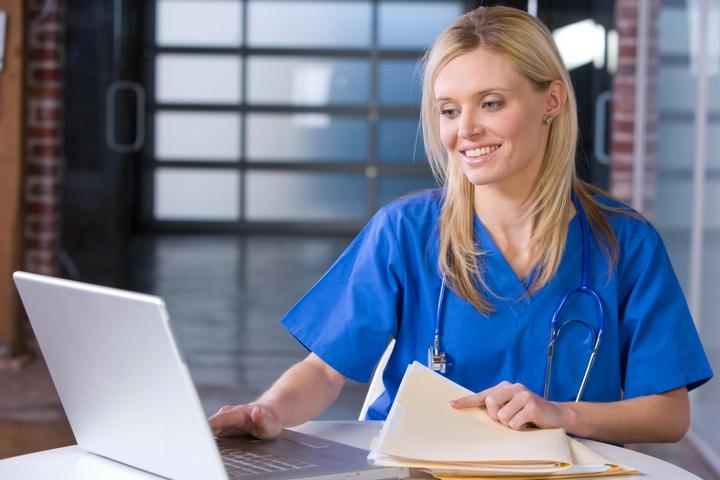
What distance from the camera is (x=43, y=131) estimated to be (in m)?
4.73

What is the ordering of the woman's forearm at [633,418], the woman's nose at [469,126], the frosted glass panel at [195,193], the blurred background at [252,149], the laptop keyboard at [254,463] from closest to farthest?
1. the laptop keyboard at [254,463]
2. the woman's forearm at [633,418]
3. the woman's nose at [469,126]
4. the blurred background at [252,149]
5. the frosted glass panel at [195,193]

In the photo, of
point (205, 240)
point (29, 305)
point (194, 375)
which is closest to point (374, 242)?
point (29, 305)

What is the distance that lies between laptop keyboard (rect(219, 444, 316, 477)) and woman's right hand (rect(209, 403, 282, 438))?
0.05 meters

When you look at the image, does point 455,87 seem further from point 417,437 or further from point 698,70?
point 698,70

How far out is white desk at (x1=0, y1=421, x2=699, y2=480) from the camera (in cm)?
122

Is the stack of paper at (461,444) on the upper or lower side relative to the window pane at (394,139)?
lower

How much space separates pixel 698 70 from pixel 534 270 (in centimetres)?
215

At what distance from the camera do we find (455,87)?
153 cm

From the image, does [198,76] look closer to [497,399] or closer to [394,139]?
[394,139]

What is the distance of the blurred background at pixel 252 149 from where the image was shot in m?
3.71

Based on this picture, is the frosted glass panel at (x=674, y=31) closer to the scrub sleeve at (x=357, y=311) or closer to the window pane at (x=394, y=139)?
the scrub sleeve at (x=357, y=311)

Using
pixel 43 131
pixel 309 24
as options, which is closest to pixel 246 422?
pixel 43 131

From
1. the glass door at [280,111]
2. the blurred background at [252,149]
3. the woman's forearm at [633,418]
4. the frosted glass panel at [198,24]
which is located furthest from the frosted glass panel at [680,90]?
the frosted glass panel at [198,24]

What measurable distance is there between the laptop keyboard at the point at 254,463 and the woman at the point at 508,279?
19 centimetres
